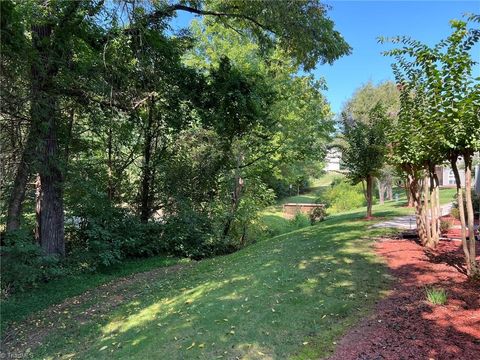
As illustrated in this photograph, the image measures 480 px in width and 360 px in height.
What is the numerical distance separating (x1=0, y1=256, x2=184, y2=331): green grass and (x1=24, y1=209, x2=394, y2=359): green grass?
2.76ft

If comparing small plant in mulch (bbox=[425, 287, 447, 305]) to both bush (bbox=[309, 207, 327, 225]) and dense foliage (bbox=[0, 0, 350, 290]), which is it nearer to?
dense foliage (bbox=[0, 0, 350, 290])

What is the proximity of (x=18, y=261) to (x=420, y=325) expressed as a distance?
18.9 ft

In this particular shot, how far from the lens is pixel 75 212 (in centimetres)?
886

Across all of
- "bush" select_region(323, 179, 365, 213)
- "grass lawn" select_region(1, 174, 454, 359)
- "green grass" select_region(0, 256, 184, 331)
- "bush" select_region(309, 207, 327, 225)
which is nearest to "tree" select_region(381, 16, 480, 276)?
"grass lawn" select_region(1, 174, 454, 359)

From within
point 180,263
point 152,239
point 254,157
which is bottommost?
point 180,263

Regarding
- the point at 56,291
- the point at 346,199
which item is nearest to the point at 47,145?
the point at 56,291

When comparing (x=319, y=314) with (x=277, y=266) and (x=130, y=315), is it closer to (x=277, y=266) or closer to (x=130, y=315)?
(x=277, y=266)

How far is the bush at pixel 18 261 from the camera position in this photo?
5551 millimetres

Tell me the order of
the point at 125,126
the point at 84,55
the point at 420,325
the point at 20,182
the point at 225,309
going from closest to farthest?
1. the point at 420,325
2. the point at 225,309
3. the point at 20,182
4. the point at 84,55
5. the point at 125,126

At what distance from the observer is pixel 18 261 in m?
5.67

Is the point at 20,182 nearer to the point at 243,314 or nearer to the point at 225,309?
the point at 225,309

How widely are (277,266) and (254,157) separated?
8.36 meters

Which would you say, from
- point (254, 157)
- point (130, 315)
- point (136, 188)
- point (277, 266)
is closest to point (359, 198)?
point (254, 157)

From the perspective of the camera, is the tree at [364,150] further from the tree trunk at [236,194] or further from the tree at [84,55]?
the tree at [84,55]
